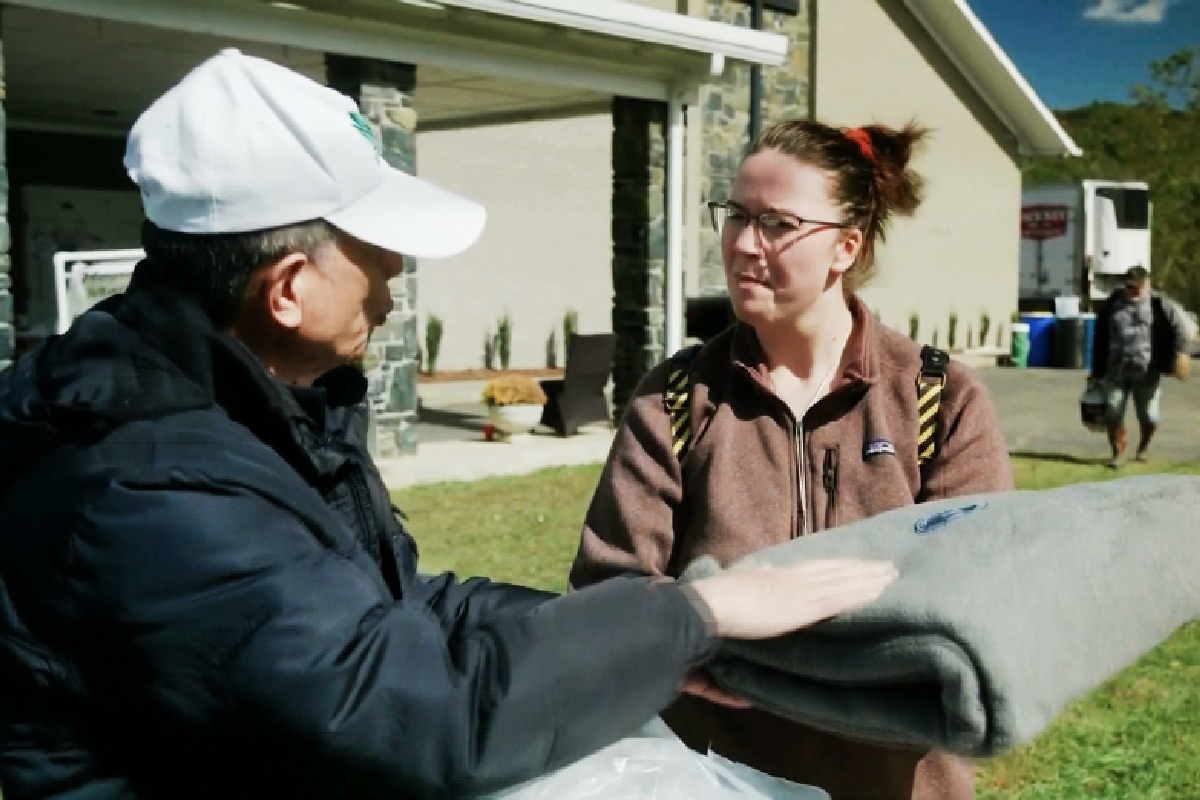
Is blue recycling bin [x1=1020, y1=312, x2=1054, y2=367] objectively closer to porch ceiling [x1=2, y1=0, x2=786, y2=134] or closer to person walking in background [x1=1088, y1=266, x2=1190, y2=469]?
person walking in background [x1=1088, y1=266, x2=1190, y2=469]

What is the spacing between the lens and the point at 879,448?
218 cm

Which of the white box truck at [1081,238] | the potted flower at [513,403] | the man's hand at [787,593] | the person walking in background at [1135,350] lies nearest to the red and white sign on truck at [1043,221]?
the white box truck at [1081,238]

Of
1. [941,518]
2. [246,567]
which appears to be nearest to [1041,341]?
[941,518]

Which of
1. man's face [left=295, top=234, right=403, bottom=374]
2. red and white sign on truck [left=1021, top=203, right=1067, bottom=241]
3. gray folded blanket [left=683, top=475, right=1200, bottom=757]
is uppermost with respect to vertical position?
red and white sign on truck [left=1021, top=203, right=1067, bottom=241]

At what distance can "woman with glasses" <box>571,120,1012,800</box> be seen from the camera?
7.03ft

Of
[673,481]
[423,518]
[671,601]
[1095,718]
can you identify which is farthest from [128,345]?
[423,518]

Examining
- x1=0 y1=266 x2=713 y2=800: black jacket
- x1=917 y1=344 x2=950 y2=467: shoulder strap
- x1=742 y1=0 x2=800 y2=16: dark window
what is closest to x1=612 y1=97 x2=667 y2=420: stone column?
x1=742 y1=0 x2=800 y2=16: dark window

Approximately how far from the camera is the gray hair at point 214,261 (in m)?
1.41

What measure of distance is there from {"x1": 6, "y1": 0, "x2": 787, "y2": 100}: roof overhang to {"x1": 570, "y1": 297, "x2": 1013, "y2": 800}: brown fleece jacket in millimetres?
7035

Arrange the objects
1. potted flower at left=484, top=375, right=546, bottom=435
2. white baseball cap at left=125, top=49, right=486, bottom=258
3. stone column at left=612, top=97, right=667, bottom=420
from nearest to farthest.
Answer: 1. white baseball cap at left=125, top=49, right=486, bottom=258
2. stone column at left=612, top=97, right=667, bottom=420
3. potted flower at left=484, top=375, right=546, bottom=435

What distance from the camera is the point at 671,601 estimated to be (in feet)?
4.50

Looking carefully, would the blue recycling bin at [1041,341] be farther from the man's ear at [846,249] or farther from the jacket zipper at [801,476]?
the jacket zipper at [801,476]

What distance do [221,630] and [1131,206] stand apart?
3058 centimetres

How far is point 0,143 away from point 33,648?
729 centimetres
